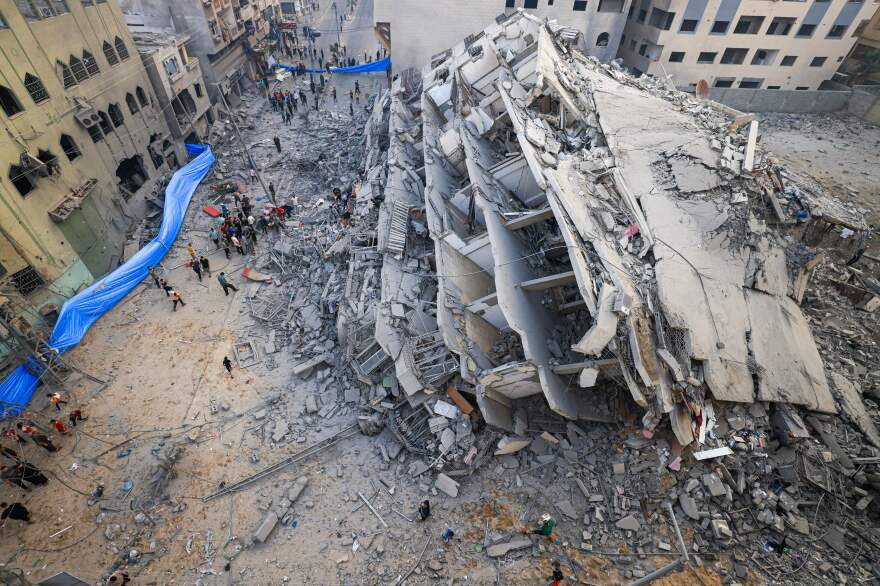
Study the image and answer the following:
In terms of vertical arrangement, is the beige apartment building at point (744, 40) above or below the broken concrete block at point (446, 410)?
above

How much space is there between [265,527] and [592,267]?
29.6 feet

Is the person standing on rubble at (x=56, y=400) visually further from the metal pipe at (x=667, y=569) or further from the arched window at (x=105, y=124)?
the metal pipe at (x=667, y=569)

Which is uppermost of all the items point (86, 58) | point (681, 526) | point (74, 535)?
point (86, 58)

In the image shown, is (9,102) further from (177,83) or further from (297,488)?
(297,488)

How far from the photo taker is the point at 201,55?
997 inches

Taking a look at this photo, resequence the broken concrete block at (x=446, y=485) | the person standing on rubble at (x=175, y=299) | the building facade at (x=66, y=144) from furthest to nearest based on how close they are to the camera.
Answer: the person standing on rubble at (x=175, y=299) < the building facade at (x=66, y=144) < the broken concrete block at (x=446, y=485)

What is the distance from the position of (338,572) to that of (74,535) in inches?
238

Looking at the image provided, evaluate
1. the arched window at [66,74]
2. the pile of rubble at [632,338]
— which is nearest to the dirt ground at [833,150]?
the pile of rubble at [632,338]

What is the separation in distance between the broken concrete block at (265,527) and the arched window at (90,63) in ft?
58.4

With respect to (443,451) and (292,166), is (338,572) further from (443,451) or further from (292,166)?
(292,166)

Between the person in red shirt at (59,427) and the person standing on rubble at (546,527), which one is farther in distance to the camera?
the person in red shirt at (59,427)

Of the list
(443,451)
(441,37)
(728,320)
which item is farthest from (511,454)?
(441,37)

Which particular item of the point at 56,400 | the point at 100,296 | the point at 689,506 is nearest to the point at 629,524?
Answer: the point at 689,506

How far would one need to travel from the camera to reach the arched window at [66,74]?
577 inches
